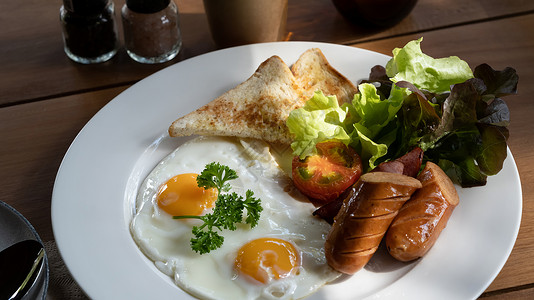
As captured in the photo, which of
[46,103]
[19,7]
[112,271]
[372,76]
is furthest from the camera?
[19,7]

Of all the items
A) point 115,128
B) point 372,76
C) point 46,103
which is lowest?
point 46,103

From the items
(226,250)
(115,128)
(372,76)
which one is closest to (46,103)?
(115,128)

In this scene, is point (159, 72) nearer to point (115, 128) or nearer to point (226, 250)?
point (115, 128)

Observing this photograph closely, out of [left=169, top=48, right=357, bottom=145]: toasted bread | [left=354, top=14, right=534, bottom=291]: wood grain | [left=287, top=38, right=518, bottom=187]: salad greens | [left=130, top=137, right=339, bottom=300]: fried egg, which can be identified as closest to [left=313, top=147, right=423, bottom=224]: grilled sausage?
[left=130, top=137, right=339, bottom=300]: fried egg

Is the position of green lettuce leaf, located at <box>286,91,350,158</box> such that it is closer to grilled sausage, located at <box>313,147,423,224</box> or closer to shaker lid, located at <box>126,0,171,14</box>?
grilled sausage, located at <box>313,147,423,224</box>

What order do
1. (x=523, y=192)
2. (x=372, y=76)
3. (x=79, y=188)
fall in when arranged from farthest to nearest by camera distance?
(x=372, y=76) < (x=523, y=192) < (x=79, y=188)

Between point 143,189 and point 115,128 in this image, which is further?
point 115,128

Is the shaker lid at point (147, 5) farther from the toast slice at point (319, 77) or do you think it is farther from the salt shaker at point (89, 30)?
the toast slice at point (319, 77)
